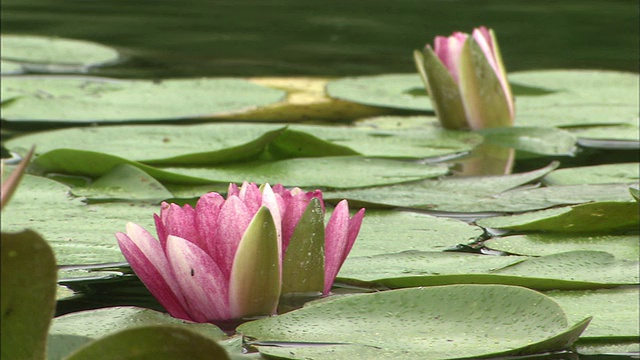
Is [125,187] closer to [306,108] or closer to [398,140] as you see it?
[398,140]

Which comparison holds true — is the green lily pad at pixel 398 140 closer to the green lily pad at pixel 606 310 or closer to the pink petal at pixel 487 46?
the pink petal at pixel 487 46

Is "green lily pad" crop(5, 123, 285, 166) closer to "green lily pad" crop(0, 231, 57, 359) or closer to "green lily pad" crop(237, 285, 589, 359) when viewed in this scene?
"green lily pad" crop(237, 285, 589, 359)

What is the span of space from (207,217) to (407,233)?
0.53 m

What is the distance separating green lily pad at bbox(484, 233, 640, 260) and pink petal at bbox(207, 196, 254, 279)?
0.51 meters

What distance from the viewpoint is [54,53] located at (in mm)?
3947

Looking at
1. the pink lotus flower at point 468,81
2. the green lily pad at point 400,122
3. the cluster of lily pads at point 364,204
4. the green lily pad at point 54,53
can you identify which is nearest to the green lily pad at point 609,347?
the cluster of lily pads at point 364,204

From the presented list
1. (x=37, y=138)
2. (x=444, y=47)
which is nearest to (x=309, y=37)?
(x=444, y=47)

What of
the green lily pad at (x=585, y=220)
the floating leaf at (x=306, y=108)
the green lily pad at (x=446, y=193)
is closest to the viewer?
the green lily pad at (x=585, y=220)

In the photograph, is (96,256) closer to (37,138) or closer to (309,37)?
(37,138)

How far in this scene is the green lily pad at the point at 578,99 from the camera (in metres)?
2.91

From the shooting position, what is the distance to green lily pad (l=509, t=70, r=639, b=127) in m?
2.91

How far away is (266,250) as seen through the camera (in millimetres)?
A: 1268

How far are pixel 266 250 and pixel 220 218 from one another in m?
0.07

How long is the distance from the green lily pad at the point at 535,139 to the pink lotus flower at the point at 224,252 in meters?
1.29
